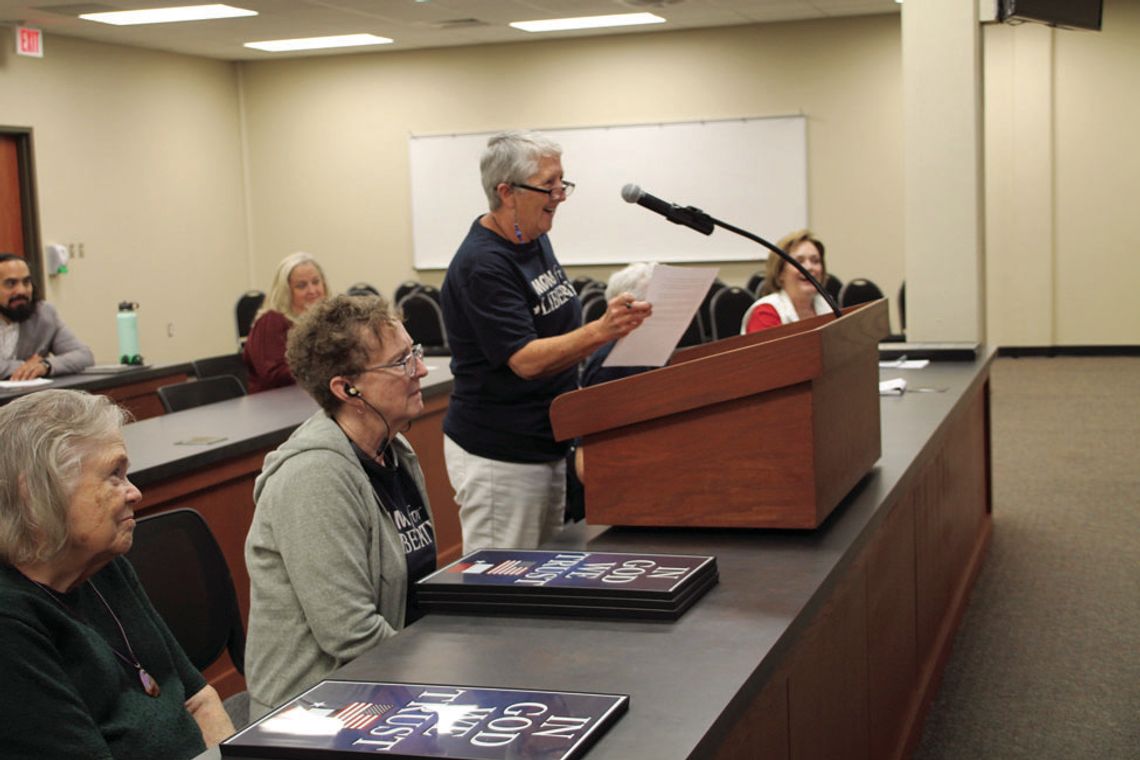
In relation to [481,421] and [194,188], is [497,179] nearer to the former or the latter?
[481,421]

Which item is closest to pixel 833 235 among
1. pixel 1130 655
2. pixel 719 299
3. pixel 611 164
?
pixel 611 164

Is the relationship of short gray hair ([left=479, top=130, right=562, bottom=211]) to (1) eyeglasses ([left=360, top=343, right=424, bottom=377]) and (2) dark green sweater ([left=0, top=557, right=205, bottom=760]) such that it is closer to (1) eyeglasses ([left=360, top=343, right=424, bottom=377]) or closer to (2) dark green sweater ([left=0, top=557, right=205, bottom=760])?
(1) eyeglasses ([left=360, top=343, right=424, bottom=377])

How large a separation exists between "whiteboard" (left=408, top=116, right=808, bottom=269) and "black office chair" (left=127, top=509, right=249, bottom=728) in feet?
29.8

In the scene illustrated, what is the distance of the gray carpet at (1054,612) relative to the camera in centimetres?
341

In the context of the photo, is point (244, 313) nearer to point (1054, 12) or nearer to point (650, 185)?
point (650, 185)

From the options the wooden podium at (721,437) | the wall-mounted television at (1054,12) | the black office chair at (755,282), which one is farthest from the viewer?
the black office chair at (755,282)

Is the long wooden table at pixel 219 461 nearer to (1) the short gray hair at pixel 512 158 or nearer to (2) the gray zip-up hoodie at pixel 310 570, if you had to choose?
(1) the short gray hair at pixel 512 158

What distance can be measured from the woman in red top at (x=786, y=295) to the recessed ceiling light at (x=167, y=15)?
18.6ft

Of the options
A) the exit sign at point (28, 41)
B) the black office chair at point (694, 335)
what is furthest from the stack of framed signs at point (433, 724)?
the exit sign at point (28, 41)

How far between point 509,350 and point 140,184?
30.6ft

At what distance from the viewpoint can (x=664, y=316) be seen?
2.58 m

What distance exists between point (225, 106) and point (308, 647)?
11.4 meters

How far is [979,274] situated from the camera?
218 inches

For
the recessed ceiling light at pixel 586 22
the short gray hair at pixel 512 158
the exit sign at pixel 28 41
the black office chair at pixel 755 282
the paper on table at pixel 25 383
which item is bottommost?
the paper on table at pixel 25 383
